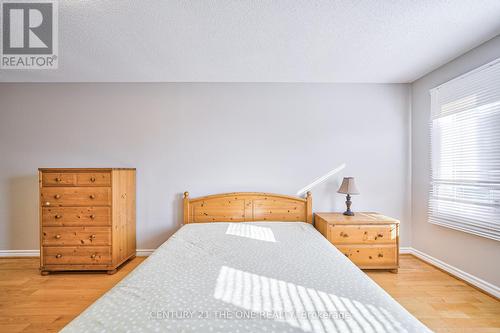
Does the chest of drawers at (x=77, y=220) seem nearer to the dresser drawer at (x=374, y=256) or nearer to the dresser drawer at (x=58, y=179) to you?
the dresser drawer at (x=58, y=179)

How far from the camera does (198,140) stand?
9.86 ft

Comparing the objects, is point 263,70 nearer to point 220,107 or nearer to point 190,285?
point 220,107

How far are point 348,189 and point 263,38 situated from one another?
1.92 meters

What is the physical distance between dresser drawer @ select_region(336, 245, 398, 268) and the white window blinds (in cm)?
71

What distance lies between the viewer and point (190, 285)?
1.28 m

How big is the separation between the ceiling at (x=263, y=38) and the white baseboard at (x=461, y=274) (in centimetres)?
228

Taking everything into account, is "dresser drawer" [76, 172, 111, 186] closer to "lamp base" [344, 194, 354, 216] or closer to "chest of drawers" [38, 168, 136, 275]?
"chest of drawers" [38, 168, 136, 275]

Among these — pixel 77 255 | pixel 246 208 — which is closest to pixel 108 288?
pixel 77 255

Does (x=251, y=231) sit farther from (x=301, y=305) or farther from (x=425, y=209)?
(x=425, y=209)

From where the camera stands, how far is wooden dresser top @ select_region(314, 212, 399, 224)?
2.51 metres

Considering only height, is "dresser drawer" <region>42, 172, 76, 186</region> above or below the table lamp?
above

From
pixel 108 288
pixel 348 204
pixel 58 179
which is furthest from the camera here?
pixel 348 204

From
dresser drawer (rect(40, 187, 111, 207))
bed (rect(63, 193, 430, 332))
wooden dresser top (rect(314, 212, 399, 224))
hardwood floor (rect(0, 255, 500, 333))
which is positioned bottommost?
hardwood floor (rect(0, 255, 500, 333))

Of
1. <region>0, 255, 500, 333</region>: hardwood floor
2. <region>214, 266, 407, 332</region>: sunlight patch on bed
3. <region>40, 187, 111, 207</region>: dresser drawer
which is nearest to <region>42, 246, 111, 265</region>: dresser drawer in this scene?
<region>0, 255, 500, 333</region>: hardwood floor
